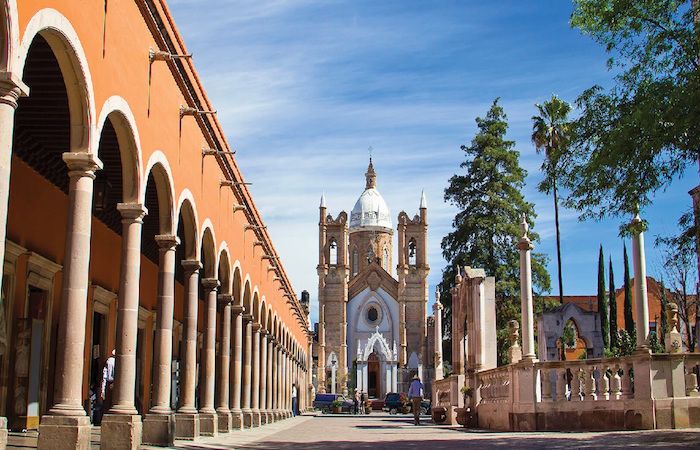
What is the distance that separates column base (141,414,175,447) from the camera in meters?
14.4

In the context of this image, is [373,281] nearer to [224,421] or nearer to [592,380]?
[224,421]

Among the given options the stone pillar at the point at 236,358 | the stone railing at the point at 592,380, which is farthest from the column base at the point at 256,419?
the stone railing at the point at 592,380

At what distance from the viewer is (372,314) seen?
84.9 meters

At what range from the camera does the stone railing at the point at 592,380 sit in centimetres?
1645

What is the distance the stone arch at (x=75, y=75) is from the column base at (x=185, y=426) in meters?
7.60

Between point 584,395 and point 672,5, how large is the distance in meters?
8.12

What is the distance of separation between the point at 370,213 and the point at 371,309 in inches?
470

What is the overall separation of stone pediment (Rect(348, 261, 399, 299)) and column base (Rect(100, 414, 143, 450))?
72.4 m

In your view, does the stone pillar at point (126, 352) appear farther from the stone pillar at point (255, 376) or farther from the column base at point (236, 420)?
the stone pillar at point (255, 376)

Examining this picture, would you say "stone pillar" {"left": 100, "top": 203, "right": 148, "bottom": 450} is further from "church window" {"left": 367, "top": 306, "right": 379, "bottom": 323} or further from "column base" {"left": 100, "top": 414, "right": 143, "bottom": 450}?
"church window" {"left": 367, "top": 306, "right": 379, "bottom": 323}

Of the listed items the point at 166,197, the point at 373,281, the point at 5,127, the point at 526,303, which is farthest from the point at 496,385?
the point at 373,281

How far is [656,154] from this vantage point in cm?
1204

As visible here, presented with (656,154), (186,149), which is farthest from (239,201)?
(656,154)

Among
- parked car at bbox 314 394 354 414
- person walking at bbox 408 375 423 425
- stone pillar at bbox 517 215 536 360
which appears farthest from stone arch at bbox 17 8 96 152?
parked car at bbox 314 394 354 414
